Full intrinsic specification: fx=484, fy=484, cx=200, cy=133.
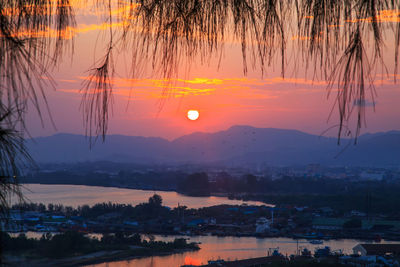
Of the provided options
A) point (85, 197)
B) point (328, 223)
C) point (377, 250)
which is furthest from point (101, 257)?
point (85, 197)

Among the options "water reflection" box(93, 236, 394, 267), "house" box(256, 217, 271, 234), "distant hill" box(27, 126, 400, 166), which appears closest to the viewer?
"water reflection" box(93, 236, 394, 267)

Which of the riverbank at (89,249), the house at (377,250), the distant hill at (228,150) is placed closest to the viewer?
the riverbank at (89,249)

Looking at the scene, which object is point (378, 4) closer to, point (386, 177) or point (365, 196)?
point (365, 196)

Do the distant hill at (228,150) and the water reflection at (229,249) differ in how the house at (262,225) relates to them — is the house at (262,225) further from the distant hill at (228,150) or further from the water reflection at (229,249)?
the distant hill at (228,150)

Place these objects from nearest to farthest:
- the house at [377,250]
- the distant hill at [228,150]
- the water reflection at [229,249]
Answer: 1. the water reflection at [229,249]
2. the house at [377,250]
3. the distant hill at [228,150]

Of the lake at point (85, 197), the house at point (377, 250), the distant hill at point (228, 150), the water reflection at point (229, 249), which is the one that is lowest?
the water reflection at point (229, 249)

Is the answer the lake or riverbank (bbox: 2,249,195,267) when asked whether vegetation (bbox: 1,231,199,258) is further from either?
the lake

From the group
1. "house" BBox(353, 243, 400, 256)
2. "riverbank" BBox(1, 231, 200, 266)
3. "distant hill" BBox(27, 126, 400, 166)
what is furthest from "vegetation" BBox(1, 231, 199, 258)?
"distant hill" BBox(27, 126, 400, 166)

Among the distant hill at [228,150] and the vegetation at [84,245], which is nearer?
the vegetation at [84,245]

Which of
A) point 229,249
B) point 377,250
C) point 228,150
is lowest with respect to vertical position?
point 229,249

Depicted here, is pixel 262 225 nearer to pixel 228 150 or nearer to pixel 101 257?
pixel 101 257

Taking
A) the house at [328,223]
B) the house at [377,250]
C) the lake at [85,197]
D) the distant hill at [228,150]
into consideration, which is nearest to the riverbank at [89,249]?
the house at [377,250]

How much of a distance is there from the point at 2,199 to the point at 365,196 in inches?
809

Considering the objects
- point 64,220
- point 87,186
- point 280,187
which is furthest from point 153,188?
point 64,220
